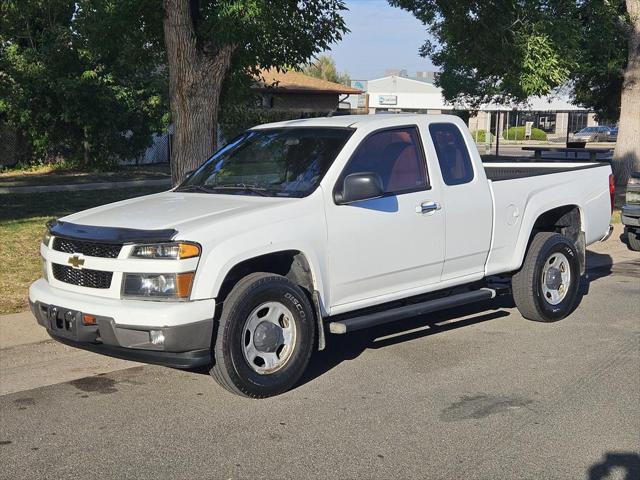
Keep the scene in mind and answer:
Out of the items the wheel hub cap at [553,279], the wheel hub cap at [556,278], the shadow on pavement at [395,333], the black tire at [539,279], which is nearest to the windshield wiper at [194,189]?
the shadow on pavement at [395,333]

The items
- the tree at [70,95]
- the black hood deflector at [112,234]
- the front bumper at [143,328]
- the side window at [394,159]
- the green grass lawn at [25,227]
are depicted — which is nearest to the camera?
the front bumper at [143,328]

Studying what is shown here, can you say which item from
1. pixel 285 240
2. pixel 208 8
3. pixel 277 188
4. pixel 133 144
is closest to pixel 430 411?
pixel 285 240

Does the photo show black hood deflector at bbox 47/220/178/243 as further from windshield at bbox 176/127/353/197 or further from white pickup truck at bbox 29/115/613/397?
windshield at bbox 176/127/353/197

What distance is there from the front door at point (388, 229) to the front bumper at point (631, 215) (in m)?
6.42

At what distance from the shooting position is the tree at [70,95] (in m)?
23.1

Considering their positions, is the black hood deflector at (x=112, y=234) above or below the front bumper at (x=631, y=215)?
above

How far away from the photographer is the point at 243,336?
5.67 meters

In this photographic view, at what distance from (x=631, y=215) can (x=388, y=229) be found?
716cm

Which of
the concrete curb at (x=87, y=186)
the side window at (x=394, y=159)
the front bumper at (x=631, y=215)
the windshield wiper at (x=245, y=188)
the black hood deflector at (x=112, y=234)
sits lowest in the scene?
the concrete curb at (x=87, y=186)

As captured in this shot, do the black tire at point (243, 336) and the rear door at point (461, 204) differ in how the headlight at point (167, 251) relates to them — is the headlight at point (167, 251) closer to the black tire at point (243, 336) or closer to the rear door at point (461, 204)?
the black tire at point (243, 336)

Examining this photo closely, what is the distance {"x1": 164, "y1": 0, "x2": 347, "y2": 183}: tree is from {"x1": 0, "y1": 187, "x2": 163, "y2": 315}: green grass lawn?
2171 mm

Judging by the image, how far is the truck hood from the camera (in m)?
5.74

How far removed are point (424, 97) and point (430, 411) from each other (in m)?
66.6

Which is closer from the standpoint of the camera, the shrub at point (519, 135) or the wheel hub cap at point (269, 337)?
the wheel hub cap at point (269, 337)
